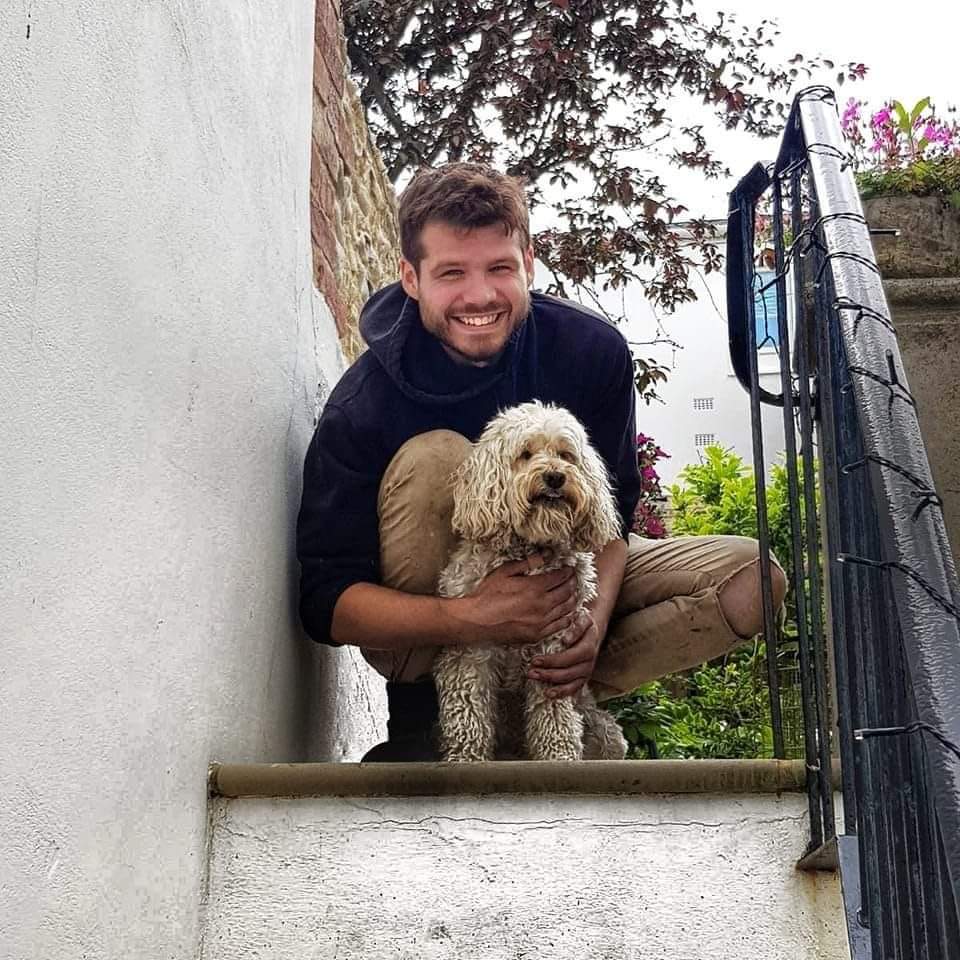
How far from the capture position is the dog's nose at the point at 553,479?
9.42 feet

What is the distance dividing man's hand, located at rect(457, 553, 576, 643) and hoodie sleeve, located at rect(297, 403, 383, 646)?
29 cm

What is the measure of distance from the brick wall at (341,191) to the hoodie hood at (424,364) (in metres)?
0.78

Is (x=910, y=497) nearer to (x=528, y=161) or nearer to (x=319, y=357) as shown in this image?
(x=319, y=357)

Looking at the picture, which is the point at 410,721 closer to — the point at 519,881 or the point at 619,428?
the point at 619,428

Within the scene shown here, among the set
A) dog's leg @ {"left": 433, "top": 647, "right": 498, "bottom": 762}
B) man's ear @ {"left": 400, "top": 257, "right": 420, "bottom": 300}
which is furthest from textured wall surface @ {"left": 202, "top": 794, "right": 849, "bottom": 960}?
man's ear @ {"left": 400, "top": 257, "right": 420, "bottom": 300}

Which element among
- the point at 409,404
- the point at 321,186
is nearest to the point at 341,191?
the point at 321,186

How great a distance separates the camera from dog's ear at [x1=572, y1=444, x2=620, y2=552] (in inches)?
116

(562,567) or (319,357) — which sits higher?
(319,357)

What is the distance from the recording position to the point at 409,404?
3143mm

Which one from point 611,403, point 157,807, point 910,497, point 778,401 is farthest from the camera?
point 611,403

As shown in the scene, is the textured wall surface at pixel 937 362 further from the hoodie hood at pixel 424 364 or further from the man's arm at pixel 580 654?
the hoodie hood at pixel 424 364

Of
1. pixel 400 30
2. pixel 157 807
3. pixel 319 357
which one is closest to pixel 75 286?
pixel 157 807

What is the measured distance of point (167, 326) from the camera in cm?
221

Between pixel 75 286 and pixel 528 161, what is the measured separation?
5.15 m
